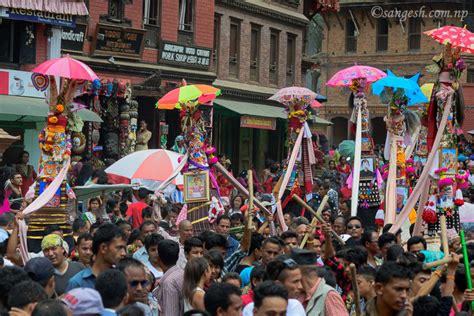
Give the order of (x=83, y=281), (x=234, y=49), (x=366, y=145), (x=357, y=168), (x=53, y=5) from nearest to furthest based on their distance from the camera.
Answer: (x=83, y=281) → (x=357, y=168) → (x=366, y=145) → (x=53, y=5) → (x=234, y=49)

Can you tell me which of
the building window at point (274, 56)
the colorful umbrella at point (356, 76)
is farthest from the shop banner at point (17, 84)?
the building window at point (274, 56)

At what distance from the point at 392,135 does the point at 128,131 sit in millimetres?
10441

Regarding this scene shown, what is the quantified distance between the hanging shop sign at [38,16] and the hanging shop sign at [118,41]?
1.46 m

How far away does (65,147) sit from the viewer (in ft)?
50.6

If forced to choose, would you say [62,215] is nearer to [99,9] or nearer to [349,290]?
[349,290]

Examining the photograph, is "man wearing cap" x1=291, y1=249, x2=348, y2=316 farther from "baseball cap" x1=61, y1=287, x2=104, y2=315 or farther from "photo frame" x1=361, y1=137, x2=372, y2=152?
"photo frame" x1=361, y1=137, x2=372, y2=152

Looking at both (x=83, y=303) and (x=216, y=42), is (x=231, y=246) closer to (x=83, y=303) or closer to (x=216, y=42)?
(x=83, y=303)

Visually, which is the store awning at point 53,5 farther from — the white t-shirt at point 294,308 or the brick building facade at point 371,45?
the brick building facade at point 371,45

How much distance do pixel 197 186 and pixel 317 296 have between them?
8.85 meters

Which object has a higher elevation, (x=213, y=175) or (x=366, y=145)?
(x=366, y=145)

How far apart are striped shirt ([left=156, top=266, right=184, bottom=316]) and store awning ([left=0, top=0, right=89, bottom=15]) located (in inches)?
634

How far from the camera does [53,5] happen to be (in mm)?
25438

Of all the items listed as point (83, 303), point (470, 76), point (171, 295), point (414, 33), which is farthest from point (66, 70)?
point (470, 76)

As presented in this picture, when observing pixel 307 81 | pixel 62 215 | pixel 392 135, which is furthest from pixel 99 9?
pixel 307 81
